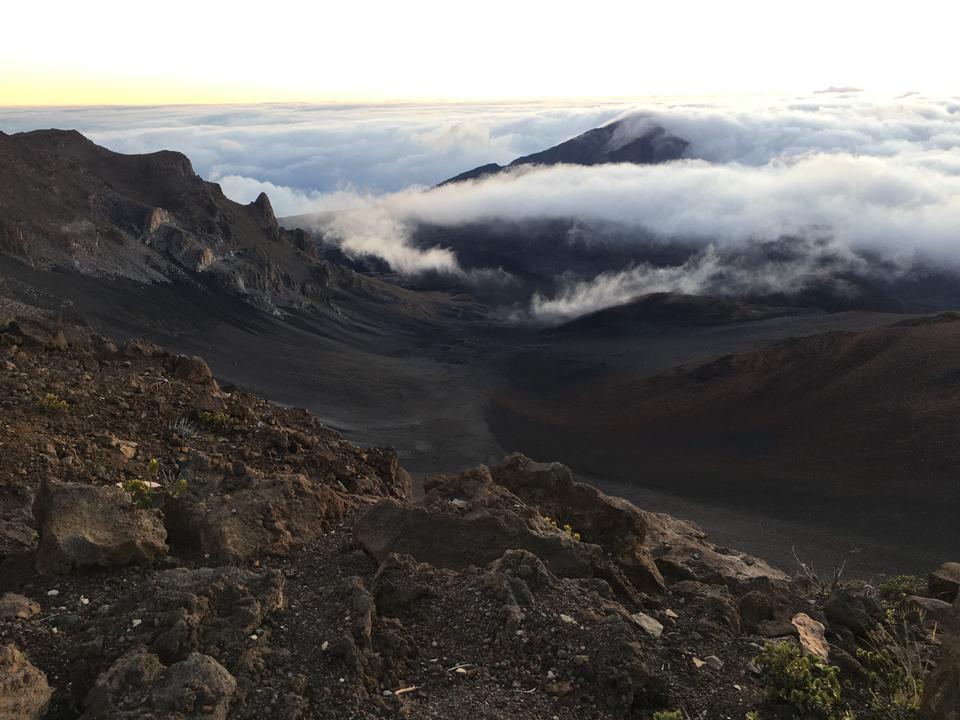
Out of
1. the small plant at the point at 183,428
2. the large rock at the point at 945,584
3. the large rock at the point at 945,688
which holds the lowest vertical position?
the large rock at the point at 945,584

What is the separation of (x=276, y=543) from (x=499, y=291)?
122 meters

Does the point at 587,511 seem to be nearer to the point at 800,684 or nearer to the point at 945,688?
the point at 800,684

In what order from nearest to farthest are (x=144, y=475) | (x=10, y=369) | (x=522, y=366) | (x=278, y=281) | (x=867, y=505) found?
(x=144, y=475) → (x=10, y=369) → (x=867, y=505) → (x=522, y=366) → (x=278, y=281)

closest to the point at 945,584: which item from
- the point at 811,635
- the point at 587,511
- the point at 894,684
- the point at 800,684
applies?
the point at 811,635

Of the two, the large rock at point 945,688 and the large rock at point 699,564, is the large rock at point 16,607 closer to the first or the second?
the large rock at point 945,688

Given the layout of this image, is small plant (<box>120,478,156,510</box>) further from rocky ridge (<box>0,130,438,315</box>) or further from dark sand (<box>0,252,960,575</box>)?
rocky ridge (<box>0,130,438,315</box>)

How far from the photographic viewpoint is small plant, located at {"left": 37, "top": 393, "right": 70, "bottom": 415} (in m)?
10.1

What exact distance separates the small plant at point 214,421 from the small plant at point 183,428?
284 mm

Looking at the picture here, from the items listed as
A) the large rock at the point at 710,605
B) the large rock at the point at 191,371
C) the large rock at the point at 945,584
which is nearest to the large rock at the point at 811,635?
the large rock at the point at 710,605

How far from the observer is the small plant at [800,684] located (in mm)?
4992

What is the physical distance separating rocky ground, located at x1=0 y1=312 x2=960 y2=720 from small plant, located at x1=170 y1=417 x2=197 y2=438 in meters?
1.21

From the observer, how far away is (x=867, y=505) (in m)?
30.4

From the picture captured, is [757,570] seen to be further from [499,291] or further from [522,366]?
[499,291]

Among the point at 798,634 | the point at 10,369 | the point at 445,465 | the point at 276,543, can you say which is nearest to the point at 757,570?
the point at 798,634
